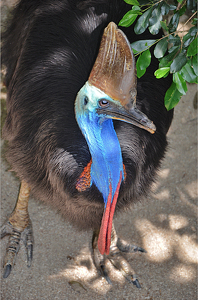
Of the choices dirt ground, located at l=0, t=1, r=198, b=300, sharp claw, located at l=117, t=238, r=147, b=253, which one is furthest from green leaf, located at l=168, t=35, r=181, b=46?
sharp claw, located at l=117, t=238, r=147, b=253

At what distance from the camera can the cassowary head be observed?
1.46m

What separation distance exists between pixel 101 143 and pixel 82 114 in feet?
0.50

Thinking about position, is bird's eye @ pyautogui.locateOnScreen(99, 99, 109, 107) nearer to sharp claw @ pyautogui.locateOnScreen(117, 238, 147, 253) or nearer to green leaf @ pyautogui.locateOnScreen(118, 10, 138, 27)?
green leaf @ pyautogui.locateOnScreen(118, 10, 138, 27)

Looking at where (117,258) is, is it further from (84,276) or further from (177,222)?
(177,222)

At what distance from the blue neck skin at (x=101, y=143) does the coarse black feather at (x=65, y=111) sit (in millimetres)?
113

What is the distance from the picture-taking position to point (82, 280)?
2.44m

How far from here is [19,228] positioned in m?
2.57

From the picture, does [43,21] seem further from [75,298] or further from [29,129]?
[75,298]

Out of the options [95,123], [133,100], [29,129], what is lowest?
[29,129]

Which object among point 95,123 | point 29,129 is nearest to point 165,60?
point 95,123

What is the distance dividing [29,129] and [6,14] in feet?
5.57

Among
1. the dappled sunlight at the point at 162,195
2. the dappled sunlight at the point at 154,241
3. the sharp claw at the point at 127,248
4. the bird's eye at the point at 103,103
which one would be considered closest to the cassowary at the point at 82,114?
the bird's eye at the point at 103,103

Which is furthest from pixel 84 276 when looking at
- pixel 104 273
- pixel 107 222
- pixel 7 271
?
pixel 107 222

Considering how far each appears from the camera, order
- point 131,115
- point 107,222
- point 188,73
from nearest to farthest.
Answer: point 188,73 < point 131,115 < point 107,222
